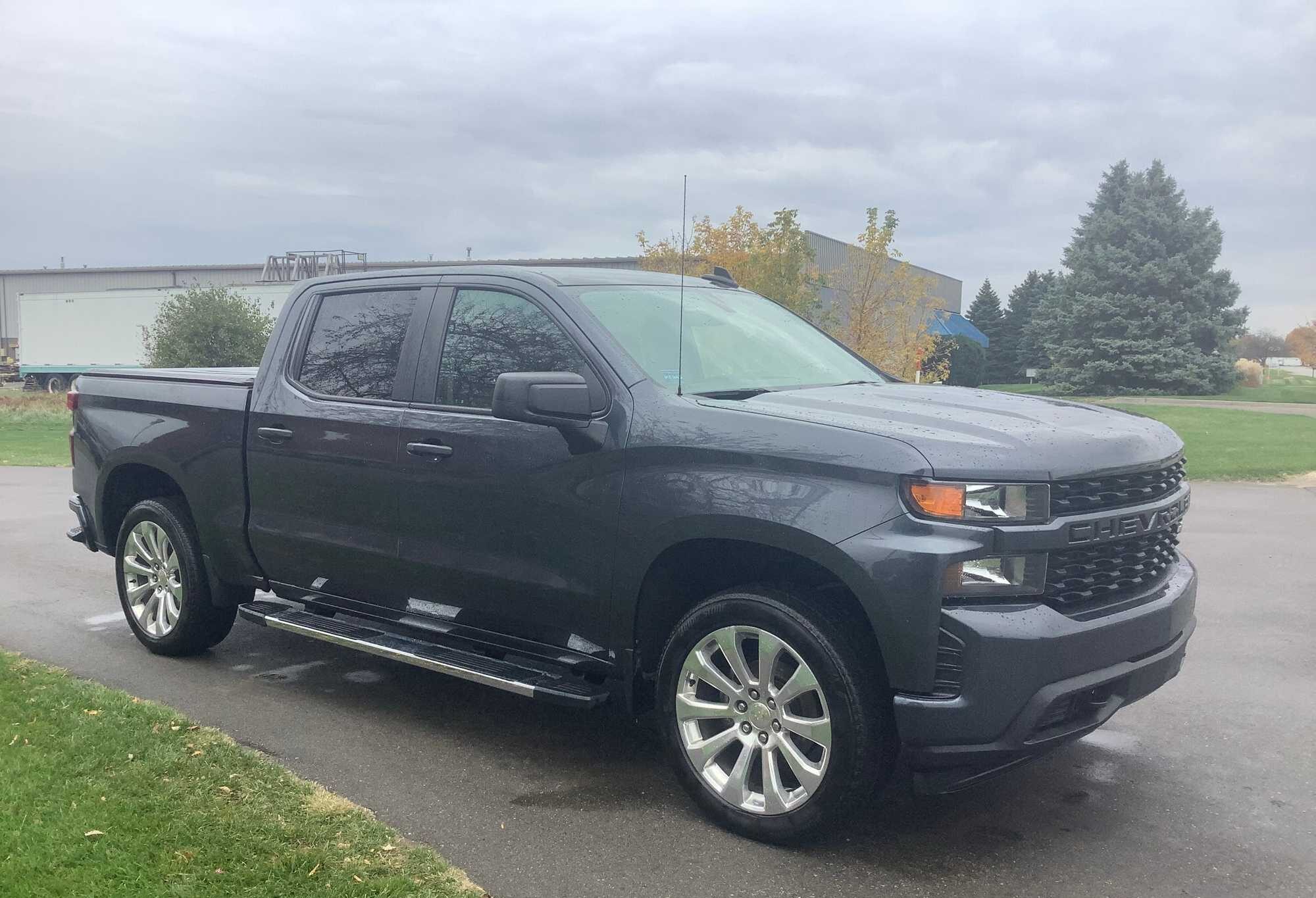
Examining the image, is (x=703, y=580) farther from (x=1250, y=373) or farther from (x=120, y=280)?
(x=120, y=280)

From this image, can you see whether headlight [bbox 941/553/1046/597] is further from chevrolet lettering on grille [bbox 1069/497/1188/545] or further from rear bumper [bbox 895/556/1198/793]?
chevrolet lettering on grille [bbox 1069/497/1188/545]

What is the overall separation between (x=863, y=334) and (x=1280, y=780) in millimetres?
19652

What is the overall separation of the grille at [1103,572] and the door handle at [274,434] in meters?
3.53

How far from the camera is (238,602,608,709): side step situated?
→ 14.5ft

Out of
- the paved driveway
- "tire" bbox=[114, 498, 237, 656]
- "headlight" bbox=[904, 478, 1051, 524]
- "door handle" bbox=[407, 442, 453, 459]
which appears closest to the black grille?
"headlight" bbox=[904, 478, 1051, 524]

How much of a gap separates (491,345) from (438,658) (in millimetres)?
1331

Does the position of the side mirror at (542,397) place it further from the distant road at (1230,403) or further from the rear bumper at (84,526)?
the distant road at (1230,403)

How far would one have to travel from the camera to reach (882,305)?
2414cm

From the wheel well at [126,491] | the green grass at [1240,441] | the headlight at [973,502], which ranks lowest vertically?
the green grass at [1240,441]

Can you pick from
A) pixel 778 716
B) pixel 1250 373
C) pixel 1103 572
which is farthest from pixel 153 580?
pixel 1250 373

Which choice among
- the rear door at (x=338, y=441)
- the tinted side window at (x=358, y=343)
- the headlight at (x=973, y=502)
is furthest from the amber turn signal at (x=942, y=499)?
the tinted side window at (x=358, y=343)

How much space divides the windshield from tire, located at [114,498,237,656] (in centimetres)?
278

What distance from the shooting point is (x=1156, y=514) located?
4.07 m

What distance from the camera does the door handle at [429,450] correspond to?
15.8 ft
